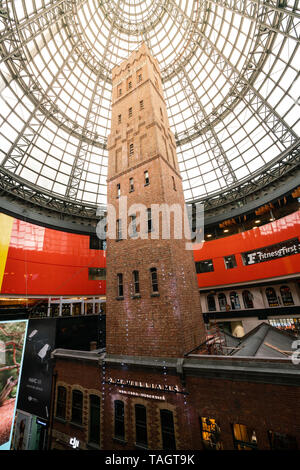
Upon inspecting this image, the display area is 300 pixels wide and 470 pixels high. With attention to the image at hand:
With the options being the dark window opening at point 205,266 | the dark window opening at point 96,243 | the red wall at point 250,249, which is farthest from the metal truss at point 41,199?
the red wall at point 250,249

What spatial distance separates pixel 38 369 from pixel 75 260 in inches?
514

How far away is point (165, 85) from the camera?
3638 centimetres

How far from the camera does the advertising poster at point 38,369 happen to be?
14.6 metres

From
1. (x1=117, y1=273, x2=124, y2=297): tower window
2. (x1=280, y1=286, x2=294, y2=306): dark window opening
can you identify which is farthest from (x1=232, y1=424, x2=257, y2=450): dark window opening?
(x1=280, y1=286, x2=294, y2=306): dark window opening

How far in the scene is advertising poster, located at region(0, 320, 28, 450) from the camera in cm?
931

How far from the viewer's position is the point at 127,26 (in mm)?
35000

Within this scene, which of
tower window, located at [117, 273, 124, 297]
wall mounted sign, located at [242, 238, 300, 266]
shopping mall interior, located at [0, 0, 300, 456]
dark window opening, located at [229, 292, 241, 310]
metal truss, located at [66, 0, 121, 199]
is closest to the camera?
shopping mall interior, located at [0, 0, 300, 456]

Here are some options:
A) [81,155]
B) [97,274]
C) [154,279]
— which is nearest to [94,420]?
[154,279]

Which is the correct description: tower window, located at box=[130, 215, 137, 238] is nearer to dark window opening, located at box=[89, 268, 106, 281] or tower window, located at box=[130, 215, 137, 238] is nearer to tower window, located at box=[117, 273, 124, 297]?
tower window, located at box=[117, 273, 124, 297]

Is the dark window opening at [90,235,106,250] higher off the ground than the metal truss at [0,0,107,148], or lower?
lower

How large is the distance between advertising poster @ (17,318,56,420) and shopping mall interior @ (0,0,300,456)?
129 mm

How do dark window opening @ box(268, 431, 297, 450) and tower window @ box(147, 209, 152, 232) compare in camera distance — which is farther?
tower window @ box(147, 209, 152, 232)

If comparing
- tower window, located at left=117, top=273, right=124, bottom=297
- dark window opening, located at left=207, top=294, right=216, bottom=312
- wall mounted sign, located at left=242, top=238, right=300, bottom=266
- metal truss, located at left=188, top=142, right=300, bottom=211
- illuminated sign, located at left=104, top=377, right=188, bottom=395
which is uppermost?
metal truss, located at left=188, top=142, right=300, bottom=211
